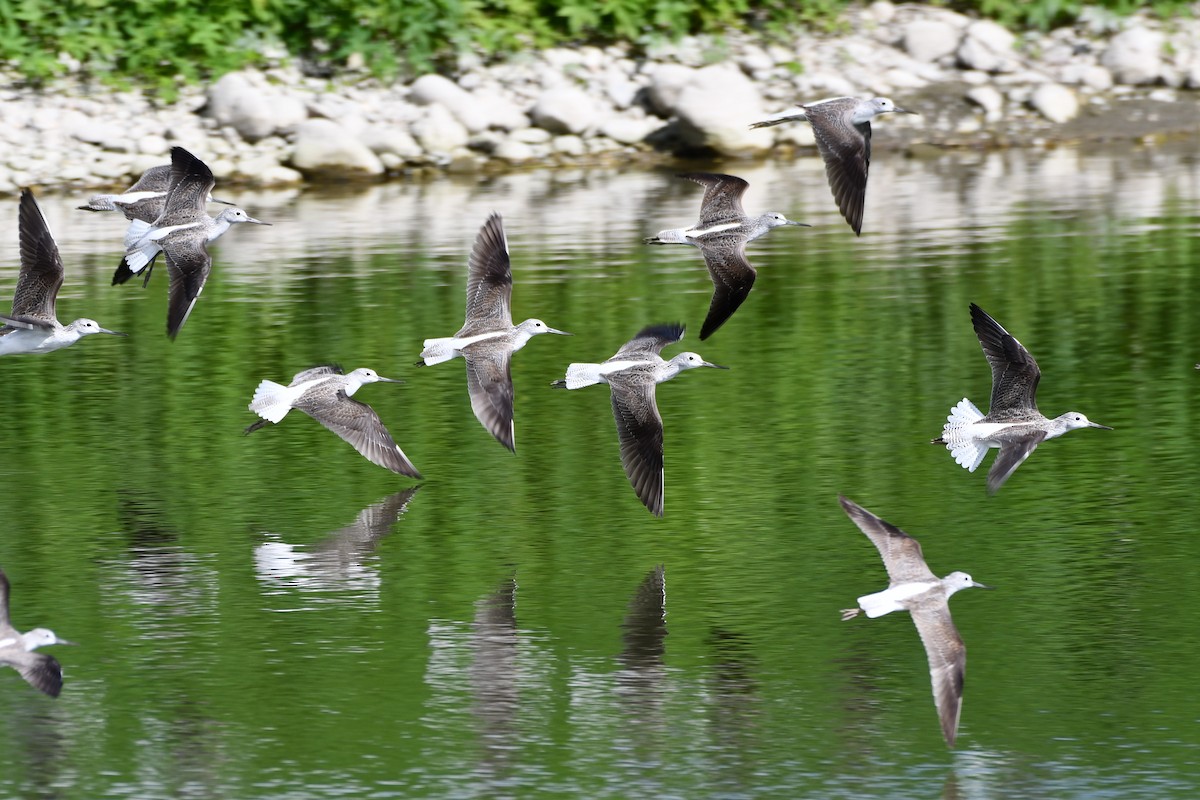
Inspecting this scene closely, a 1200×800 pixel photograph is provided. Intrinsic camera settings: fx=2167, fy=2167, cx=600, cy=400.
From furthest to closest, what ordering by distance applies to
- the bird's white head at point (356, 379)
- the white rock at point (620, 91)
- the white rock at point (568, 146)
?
the white rock at point (620, 91), the white rock at point (568, 146), the bird's white head at point (356, 379)

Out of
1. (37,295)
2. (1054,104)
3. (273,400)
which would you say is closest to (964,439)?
(273,400)

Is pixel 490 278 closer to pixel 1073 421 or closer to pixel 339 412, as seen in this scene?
pixel 339 412

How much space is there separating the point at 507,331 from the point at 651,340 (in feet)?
2.91

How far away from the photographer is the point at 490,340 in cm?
1274

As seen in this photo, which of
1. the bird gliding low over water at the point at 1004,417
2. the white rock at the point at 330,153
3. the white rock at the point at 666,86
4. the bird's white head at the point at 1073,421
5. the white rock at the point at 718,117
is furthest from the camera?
the white rock at the point at 666,86

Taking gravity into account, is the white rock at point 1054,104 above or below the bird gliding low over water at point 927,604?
above

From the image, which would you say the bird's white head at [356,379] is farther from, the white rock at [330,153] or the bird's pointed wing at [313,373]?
the white rock at [330,153]

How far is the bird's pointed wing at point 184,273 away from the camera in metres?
13.0

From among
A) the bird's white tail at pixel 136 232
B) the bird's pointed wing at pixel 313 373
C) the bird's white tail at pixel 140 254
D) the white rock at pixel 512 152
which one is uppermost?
the white rock at pixel 512 152

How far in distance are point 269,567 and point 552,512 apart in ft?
6.14

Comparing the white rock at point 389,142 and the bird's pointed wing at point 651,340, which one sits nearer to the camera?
the bird's pointed wing at point 651,340

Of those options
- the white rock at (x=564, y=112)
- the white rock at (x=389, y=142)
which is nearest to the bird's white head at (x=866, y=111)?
the white rock at (x=389, y=142)

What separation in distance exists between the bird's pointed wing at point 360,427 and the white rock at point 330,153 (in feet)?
52.6

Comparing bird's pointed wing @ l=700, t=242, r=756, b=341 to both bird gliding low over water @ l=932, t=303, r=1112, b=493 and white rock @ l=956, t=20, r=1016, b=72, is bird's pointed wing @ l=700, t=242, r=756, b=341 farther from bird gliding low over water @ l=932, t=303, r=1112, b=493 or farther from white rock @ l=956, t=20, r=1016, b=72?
white rock @ l=956, t=20, r=1016, b=72
